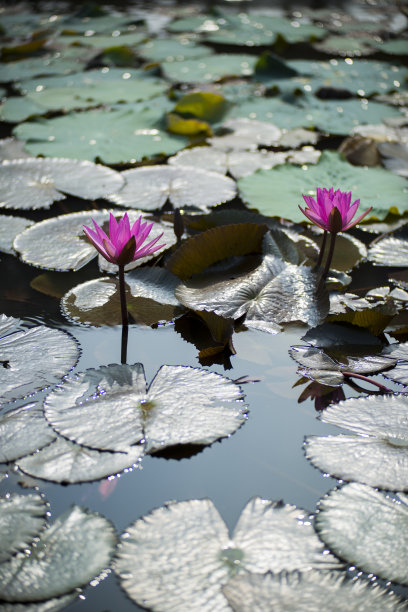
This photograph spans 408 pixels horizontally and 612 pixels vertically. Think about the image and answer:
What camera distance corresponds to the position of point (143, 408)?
129 cm

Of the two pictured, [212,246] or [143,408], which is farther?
[212,246]

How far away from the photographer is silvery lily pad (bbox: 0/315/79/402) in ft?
4.49

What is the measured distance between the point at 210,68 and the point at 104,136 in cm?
133

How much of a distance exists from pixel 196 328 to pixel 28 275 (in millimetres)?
575

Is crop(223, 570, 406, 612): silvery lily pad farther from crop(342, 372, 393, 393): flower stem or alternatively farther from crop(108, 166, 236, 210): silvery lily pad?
crop(108, 166, 236, 210): silvery lily pad

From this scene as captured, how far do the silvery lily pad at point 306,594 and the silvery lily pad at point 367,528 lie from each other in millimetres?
48

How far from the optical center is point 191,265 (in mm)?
1757

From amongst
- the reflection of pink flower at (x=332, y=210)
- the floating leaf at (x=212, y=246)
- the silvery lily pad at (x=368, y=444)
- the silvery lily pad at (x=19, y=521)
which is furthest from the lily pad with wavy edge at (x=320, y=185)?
the silvery lily pad at (x=19, y=521)

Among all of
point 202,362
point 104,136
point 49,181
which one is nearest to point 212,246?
point 202,362

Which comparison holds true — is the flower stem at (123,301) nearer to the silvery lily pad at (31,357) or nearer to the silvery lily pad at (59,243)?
the silvery lily pad at (31,357)

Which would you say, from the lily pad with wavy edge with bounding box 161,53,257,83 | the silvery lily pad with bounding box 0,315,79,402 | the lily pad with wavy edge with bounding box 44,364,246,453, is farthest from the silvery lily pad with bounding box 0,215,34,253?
the lily pad with wavy edge with bounding box 161,53,257,83

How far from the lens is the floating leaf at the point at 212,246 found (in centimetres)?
175

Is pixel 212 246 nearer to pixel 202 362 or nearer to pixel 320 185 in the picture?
pixel 202 362

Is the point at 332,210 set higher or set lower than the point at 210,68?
higher
